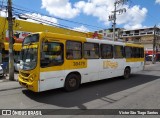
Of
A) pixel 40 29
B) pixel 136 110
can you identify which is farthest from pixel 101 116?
pixel 40 29

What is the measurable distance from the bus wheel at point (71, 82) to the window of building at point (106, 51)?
2564 millimetres

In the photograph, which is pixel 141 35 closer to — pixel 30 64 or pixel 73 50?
pixel 73 50

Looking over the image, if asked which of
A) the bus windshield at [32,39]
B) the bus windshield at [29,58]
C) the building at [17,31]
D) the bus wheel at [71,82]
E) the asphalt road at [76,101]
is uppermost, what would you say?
the building at [17,31]

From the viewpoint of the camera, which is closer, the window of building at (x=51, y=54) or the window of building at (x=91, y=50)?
the window of building at (x=51, y=54)

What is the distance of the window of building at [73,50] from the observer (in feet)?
29.8

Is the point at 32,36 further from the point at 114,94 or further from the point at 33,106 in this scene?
the point at 114,94

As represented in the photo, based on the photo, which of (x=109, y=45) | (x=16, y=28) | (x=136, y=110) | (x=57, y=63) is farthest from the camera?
(x=16, y=28)

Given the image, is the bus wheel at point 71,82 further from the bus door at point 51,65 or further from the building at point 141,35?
the building at point 141,35

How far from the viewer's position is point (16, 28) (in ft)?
69.8

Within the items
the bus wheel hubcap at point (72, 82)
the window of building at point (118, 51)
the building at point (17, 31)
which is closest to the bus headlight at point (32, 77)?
the bus wheel hubcap at point (72, 82)

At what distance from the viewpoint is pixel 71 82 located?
9383 mm

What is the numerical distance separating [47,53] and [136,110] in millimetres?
4245

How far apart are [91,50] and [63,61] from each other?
2286 millimetres

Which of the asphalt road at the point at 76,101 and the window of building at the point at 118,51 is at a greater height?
the window of building at the point at 118,51
